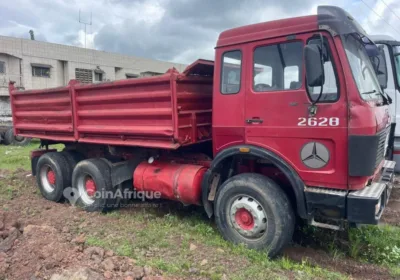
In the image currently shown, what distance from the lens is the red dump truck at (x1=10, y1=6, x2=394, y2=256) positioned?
3520mm

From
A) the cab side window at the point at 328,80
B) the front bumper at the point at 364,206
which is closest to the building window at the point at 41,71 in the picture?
the cab side window at the point at 328,80

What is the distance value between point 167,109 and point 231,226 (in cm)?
168

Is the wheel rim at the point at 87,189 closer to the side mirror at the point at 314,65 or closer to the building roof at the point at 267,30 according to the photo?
the building roof at the point at 267,30

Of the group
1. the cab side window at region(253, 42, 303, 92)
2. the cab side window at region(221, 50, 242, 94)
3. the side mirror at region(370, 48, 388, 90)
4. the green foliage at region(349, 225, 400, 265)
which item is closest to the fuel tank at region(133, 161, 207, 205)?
the cab side window at region(221, 50, 242, 94)

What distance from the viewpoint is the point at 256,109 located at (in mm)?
4055

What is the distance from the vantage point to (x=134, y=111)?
495 cm

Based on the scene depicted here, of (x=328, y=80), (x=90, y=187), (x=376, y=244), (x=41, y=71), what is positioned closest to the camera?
(x=328, y=80)

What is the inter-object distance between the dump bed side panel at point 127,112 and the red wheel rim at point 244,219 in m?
1.23

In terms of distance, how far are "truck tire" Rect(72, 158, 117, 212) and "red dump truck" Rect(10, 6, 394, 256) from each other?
0.11 ft

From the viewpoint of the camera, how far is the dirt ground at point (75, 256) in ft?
11.3

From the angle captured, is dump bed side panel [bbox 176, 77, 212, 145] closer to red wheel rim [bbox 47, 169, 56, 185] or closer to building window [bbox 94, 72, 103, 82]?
red wheel rim [bbox 47, 169, 56, 185]

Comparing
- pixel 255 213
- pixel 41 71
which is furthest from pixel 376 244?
pixel 41 71

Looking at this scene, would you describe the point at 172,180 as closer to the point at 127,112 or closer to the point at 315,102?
the point at 127,112

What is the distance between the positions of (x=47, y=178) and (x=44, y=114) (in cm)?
125
